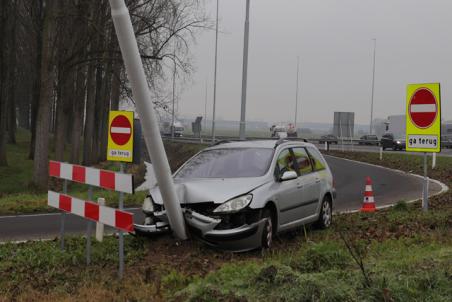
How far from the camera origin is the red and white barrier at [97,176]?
242 inches

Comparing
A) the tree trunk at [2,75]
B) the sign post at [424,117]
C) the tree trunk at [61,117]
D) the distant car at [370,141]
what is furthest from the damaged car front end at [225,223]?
the distant car at [370,141]

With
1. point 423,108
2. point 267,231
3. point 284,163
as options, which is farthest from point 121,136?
point 423,108

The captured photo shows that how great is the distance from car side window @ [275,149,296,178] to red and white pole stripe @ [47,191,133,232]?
2.90 m

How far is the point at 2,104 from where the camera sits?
94.0 feet

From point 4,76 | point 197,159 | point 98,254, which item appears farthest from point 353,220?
point 4,76

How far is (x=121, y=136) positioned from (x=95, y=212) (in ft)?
3.45

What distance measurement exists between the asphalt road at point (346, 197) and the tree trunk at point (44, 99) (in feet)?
26.2

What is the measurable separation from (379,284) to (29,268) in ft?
13.8

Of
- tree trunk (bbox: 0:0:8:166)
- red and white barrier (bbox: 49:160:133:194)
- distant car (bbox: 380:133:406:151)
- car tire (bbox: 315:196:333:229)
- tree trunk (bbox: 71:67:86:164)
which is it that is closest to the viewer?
red and white barrier (bbox: 49:160:133:194)

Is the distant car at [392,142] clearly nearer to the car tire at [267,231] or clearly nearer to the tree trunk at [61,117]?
the tree trunk at [61,117]

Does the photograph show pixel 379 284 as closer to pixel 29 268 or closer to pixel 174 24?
pixel 29 268

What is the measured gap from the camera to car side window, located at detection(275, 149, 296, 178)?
28.0 ft

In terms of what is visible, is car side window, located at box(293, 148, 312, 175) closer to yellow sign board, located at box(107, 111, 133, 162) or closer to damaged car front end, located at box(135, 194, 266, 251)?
damaged car front end, located at box(135, 194, 266, 251)

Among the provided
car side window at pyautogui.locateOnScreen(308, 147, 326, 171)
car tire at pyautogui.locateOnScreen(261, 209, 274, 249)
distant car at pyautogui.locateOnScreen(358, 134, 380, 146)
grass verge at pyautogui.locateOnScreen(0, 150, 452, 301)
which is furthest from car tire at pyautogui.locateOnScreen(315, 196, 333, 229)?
distant car at pyautogui.locateOnScreen(358, 134, 380, 146)
